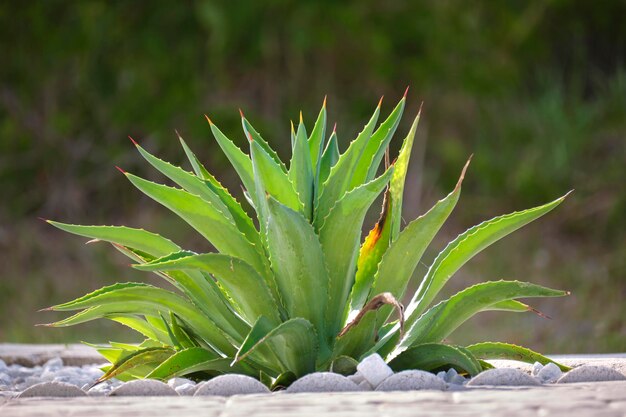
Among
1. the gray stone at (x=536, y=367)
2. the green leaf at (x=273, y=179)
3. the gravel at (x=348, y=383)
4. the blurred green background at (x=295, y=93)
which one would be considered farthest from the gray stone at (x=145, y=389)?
the blurred green background at (x=295, y=93)

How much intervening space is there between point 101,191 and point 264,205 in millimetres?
4987

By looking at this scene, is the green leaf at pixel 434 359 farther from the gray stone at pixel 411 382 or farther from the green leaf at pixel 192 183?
the green leaf at pixel 192 183

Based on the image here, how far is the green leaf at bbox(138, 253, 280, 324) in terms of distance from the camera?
1.83 metres

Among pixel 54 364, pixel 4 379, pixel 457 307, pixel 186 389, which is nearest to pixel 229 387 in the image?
pixel 186 389

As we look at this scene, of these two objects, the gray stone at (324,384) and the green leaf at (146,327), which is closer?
the gray stone at (324,384)

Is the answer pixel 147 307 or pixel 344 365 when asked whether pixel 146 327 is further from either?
pixel 344 365

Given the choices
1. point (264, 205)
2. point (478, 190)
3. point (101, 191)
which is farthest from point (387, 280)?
point (101, 191)

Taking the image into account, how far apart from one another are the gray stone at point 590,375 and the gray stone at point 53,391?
2.98ft

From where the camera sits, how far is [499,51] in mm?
7117

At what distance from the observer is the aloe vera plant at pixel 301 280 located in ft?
6.34

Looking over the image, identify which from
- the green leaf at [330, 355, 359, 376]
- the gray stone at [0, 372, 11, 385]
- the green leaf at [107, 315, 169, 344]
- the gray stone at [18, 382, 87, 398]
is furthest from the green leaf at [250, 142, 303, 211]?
the gray stone at [0, 372, 11, 385]

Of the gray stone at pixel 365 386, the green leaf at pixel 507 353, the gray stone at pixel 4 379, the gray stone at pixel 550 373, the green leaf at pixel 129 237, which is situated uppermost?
the green leaf at pixel 129 237

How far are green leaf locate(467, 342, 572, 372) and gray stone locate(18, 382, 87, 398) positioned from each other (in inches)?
33.5

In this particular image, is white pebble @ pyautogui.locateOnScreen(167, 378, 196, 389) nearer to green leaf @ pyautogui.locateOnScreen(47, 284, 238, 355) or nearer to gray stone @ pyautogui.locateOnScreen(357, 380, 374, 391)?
green leaf @ pyautogui.locateOnScreen(47, 284, 238, 355)
